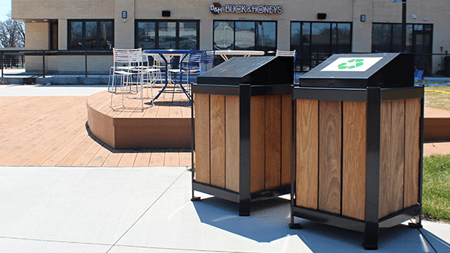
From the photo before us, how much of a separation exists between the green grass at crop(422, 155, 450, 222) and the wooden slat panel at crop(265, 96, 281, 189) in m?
1.24

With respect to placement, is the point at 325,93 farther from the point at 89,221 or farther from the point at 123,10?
the point at 123,10

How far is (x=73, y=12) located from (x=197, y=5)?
6166 millimetres

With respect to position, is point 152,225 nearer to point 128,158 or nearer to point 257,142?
point 257,142

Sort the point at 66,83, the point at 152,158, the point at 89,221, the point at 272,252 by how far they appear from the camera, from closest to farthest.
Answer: the point at 272,252 → the point at 89,221 → the point at 152,158 → the point at 66,83

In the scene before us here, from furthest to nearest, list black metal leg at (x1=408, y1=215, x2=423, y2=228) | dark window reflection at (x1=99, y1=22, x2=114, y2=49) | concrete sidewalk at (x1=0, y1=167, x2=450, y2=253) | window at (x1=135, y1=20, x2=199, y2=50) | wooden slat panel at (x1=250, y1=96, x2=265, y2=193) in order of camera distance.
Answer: dark window reflection at (x1=99, y1=22, x2=114, y2=49) → window at (x1=135, y1=20, x2=199, y2=50) → wooden slat panel at (x1=250, y1=96, x2=265, y2=193) → black metal leg at (x1=408, y1=215, x2=423, y2=228) → concrete sidewalk at (x1=0, y1=167, x2=450, y2=253)

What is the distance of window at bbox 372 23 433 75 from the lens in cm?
2312

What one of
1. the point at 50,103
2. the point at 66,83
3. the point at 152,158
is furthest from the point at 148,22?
the point at 152,158

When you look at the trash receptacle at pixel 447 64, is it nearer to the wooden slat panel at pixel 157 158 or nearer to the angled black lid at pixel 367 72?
the wooden slat panel at pixel 157 158

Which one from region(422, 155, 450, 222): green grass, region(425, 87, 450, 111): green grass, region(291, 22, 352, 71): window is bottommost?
region(422, 155, 450, 222): green grass

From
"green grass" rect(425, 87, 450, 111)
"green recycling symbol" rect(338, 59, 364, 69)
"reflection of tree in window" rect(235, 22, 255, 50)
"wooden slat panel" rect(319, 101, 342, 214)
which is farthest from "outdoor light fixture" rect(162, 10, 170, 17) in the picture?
"wooden slat panel" rect(319, 101, 342, 214)

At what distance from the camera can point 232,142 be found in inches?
141

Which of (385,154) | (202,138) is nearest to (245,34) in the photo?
(202,138)

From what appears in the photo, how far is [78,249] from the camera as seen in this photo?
2918 millimetres

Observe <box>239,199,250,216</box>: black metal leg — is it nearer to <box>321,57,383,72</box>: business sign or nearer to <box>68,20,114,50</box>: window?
<box>321,57,383,72</box>: business sign
